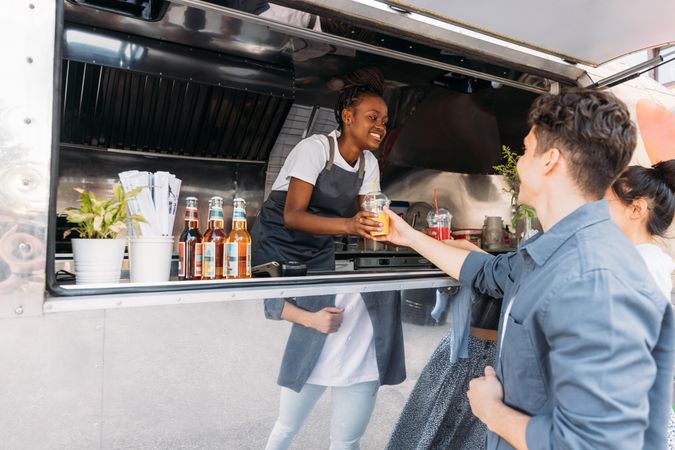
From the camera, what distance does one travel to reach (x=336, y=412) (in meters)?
1.77

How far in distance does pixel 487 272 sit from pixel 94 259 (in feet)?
4.28

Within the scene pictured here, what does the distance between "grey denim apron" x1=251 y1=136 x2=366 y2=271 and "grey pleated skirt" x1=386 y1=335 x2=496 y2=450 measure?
31.3 inches

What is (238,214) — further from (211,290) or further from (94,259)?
(94,259)

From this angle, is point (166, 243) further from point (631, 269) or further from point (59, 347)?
point (631, 269)

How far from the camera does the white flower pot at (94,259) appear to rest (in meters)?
1.22

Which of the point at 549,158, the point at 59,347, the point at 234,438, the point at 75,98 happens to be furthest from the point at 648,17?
the point at 75,98

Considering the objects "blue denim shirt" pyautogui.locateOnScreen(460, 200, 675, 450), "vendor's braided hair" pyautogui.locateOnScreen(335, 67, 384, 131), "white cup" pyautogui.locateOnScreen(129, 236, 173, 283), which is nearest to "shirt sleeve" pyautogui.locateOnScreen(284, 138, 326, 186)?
"vendor's braided hair" pyautogui.locateOnScreen(335, 67, 384, 131)

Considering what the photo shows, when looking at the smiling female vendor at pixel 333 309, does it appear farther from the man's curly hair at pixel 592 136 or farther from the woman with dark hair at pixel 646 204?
the woman with dark hair at pixel 646 204

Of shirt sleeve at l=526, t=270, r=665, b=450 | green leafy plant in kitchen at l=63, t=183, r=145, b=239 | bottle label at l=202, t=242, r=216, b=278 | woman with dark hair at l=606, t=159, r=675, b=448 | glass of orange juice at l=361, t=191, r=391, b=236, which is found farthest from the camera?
woman with dark hair at l=606, t=159, r=675, b=448

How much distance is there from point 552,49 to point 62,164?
3.08m

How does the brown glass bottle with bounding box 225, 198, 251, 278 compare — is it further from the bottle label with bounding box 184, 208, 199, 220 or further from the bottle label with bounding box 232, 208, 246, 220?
the bottle label with bounding box 184, 208, 199, 220

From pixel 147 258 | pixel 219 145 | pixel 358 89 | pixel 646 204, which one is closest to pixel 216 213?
pixel 147 258

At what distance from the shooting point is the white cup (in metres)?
1.32

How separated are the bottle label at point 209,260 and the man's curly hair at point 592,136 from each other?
102 centimetres
